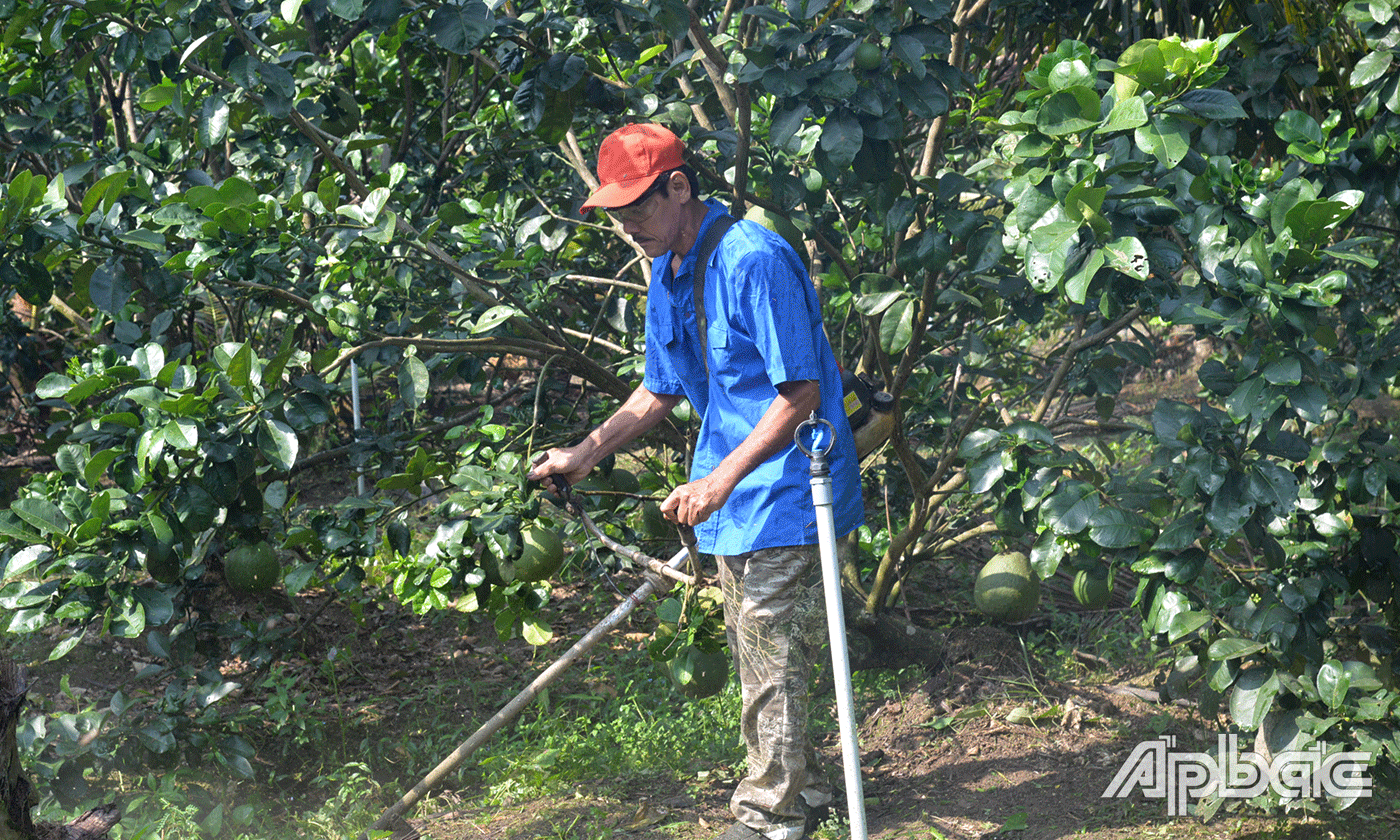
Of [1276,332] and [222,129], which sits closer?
[1276,332]

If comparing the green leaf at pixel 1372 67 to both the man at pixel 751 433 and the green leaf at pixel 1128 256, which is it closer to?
the green leaf at pixel 1128 256

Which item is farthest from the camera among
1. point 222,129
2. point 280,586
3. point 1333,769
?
point 280,586

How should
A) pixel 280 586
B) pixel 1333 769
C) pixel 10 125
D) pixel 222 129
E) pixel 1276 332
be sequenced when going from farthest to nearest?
pixel 280 586, pixel 10 125, pixel 222 129, pixel 1333 769, pixel 1276 332

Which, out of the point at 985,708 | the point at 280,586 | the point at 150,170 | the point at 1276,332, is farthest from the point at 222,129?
the point at 985,708

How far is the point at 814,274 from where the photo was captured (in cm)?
339

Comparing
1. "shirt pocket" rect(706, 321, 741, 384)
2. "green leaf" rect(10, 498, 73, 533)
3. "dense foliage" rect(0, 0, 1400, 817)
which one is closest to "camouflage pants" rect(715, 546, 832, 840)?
"shirt pocket" rect(706, 321, 741, 384)

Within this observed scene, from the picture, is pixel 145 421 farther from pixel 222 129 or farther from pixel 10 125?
pixel 10 125

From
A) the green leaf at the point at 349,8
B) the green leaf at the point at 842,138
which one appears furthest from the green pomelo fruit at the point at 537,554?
the green leaf at the point at 349,8

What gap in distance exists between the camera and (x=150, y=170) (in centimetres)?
305

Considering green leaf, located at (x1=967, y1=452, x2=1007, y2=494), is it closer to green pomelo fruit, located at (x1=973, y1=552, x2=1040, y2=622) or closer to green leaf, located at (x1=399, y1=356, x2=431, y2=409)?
green pomelo fruit, located at (x1=973, y1=552, x2=1040, y2=622)

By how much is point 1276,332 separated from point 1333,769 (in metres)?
1.03

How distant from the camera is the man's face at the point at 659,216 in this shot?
7.45 feet

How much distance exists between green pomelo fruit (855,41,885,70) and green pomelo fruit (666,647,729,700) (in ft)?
4.82

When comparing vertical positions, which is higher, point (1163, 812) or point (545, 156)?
point (545, 156)
